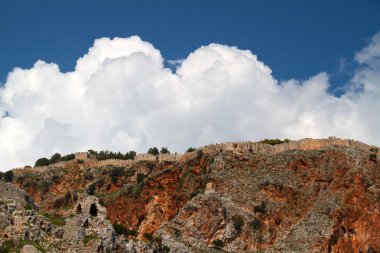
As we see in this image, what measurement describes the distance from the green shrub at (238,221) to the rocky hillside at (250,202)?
11 centimetres

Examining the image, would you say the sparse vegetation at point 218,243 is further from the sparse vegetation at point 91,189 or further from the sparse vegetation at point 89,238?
the sparse vegetation at point 91,189

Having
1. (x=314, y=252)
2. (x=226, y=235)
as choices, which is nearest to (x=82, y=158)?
(x=226, y=235)

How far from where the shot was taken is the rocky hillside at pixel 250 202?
82.9 m

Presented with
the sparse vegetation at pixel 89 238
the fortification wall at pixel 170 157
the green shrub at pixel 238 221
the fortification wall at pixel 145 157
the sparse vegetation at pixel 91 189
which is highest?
the fortification wall at pixel 145 157

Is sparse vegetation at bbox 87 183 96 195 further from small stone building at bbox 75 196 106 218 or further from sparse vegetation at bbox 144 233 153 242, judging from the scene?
small stone building at bbox 75 196 106 218

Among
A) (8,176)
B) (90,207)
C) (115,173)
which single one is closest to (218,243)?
(90,207)

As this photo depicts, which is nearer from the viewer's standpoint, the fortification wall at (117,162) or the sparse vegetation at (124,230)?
the sparse vegetation at (124,230)

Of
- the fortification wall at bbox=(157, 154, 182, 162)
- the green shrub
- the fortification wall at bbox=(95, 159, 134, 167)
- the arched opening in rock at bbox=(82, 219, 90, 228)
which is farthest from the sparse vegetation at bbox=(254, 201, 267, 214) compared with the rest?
the arched opening in rock at bbox=(82, 219, 90, 228)

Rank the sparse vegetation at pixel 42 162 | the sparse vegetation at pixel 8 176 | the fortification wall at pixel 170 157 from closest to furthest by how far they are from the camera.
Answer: the fortification wall at pixel 170 157 < the sparse vegetation at pixel 8 176 < the sparse vegetation at pixel 42 162

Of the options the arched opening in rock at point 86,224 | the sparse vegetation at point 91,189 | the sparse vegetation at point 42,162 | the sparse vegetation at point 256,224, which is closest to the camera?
the arched opening in rock at point 86,224

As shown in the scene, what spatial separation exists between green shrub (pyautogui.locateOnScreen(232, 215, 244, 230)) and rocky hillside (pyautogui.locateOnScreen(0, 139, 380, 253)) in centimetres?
11

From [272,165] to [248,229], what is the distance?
12.2 meters

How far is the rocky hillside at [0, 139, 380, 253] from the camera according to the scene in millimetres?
82875

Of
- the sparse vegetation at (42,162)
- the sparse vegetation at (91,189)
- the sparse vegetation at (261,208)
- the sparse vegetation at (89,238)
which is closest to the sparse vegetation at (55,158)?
the sparse vegetation at (42,162)
